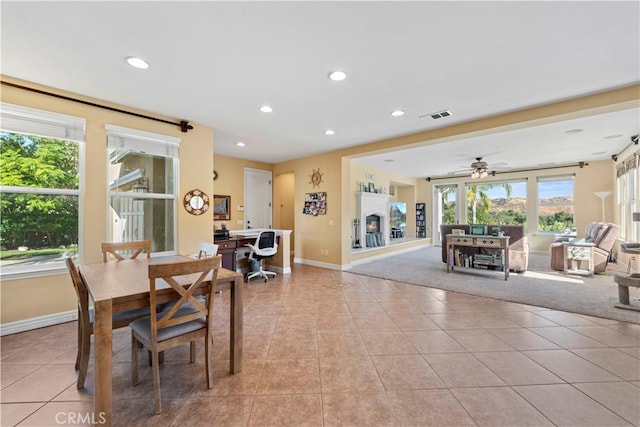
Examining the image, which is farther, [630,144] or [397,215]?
[397,215]

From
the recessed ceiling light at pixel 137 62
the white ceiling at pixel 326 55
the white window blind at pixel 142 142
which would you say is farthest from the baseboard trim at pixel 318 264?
the recessed ceiling light at pixel 137 62

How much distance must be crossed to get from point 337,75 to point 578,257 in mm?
6086

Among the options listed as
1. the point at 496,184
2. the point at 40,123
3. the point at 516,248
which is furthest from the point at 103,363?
the point at 496,184

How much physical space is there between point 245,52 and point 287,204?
611 centimetres

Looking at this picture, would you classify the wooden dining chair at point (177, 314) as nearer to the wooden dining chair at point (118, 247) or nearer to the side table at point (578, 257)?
the wooden dining chair at point (118, 247)

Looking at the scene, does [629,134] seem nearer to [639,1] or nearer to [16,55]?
[639,1]

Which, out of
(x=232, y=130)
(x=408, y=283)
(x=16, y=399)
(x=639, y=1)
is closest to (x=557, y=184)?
(x=408, y=283)

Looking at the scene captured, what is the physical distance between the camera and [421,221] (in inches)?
412

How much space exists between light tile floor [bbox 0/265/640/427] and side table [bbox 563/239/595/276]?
2.82 m

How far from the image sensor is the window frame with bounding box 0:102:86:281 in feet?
9.15

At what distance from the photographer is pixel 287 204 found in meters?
8.30

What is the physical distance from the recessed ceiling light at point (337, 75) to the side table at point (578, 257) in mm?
5737

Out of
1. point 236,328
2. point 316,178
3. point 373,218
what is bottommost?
point 236,328

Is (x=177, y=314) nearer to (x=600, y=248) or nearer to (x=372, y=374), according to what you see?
(x=372, y=374)
